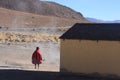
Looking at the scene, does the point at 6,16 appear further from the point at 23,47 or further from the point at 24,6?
the point at 23,47

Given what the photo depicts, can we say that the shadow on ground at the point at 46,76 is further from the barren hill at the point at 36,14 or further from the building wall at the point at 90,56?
the barren hill at the point at 36,14

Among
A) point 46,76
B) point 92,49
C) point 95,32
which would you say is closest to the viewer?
point 92,49

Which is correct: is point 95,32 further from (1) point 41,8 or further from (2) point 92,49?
(1) point 41,8

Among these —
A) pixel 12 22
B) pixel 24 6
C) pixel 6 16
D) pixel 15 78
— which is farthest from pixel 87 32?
pixel 24 6

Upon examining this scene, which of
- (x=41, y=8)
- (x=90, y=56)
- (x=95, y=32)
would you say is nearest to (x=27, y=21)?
(x=41, y=8)

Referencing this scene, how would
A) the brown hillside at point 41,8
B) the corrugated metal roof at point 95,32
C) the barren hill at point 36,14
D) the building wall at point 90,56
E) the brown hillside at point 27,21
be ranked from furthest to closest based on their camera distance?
the brown hillside at point 41,8, the barren hill at point 36,14, the brown hillside at point 27,21, the corrugated metal roof at point 95,32, the building wall at point 90,56

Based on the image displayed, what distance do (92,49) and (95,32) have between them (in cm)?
112

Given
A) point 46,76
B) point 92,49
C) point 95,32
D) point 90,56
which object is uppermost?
point 95,32

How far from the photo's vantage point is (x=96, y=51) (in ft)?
74.1

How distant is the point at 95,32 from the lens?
76.9 ft

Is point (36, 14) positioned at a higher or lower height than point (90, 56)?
higher

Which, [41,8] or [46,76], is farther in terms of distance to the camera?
[41,8]

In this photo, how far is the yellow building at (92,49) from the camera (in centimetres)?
2195

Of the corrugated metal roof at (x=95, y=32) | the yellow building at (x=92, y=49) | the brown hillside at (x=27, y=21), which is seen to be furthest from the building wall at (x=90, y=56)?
the brown hillside at (x=27, y=21)
